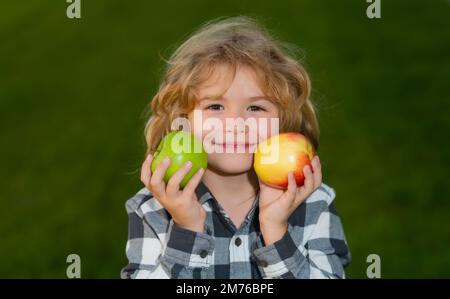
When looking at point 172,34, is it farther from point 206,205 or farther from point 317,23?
point 206,205

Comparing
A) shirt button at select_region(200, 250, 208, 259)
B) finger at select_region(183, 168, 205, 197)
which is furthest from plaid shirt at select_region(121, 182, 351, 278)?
finger at select_region(183, 168, 205, 197)

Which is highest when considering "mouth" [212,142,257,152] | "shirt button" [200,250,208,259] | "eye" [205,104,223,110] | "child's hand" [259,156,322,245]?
"eye" [205,104,223,110]

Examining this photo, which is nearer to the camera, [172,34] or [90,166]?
[90,166]

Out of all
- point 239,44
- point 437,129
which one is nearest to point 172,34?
point 437,129

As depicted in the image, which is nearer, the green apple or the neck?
the green apple

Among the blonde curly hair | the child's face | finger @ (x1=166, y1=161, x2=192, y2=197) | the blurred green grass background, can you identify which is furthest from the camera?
the blurred green grass background

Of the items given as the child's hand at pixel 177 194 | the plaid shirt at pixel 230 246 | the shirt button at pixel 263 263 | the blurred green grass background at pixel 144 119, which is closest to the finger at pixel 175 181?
the child's hand at pixel 177 194

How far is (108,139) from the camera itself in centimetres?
585

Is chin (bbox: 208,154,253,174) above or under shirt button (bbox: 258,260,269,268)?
above

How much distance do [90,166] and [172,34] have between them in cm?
220

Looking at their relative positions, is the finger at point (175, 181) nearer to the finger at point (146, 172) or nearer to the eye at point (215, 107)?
the finger at point (146, 172)

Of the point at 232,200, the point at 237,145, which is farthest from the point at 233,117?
the point at 232,200

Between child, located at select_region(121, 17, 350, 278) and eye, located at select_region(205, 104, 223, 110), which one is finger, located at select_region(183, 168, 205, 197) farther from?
eye, located at select_region(205, 104, 223, 110)

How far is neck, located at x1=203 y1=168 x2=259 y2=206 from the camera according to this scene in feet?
8.95
